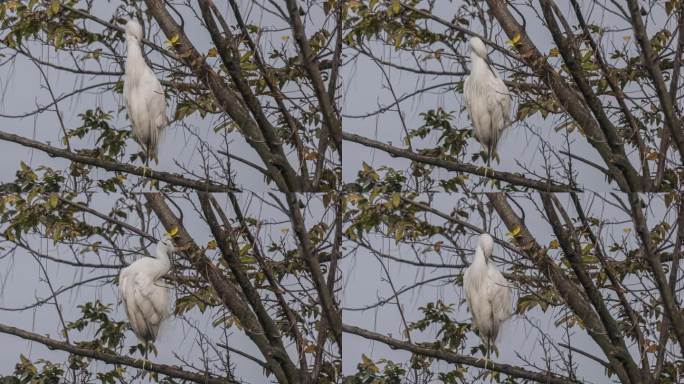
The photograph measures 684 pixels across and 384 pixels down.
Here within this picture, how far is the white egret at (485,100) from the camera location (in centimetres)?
354

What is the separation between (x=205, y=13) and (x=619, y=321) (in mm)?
1710

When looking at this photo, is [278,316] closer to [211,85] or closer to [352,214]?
[352,214]

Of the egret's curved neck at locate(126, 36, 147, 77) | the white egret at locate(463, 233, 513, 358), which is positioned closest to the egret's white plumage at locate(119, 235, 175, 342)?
the egret's curved neck at locate(126, 36, 147, 77)

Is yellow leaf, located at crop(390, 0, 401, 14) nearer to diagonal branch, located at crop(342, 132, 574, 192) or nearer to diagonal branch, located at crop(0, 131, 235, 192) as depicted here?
diagonal branch, located at crop(342, 132, 574, 192)

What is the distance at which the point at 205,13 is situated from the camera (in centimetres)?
314

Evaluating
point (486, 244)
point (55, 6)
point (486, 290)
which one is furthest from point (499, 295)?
point (55, 6)

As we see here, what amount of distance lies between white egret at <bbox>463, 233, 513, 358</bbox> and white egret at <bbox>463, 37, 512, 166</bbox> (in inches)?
12.6

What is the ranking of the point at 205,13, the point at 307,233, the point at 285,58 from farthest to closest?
the point at 285,58, the point at 307,233, the point at 205,13

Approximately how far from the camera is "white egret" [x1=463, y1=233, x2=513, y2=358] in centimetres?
355

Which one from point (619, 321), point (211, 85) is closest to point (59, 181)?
point (211, 85)

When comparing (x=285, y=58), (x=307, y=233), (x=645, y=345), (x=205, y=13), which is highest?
(x=285, y=58)

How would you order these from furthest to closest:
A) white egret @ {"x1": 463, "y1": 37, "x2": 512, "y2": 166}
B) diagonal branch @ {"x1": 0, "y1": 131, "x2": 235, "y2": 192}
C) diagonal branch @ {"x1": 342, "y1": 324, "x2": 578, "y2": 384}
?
diagonal branch @ {"x1": 0, "y1": 131, "x2": 235, "y2": 192}
white egret @ {"x1": 463, "y1": 37, "x2": 512, "y2": 166}
diagonal branch @ {"x1": 342, "y1": 324, "x2": 578, "y2": 384}

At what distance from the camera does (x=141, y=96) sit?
3.61 meters

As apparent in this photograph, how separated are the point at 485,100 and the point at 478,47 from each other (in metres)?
0.18
